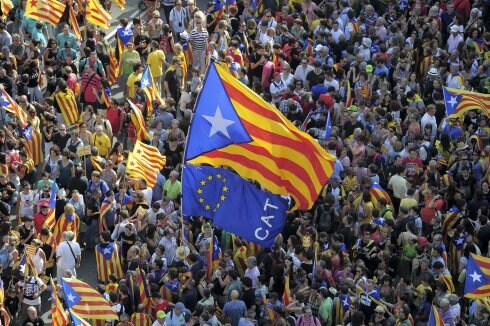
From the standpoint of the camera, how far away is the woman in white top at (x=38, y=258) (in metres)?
26.5

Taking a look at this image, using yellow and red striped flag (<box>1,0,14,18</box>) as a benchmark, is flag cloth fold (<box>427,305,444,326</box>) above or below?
below

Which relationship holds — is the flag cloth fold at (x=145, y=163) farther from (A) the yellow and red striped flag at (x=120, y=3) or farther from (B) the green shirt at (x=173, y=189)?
(A) the yellow and red striped flag at (x=120, y=3)

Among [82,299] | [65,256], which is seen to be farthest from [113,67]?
[82,299]

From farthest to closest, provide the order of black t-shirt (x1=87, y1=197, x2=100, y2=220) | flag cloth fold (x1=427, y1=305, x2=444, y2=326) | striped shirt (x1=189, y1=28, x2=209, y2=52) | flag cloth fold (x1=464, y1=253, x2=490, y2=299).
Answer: striped shirt (x1=189, y1=28, x2=209, y2=52)
black t-shirt (x1=87, y1=197, x2=100, y2=220)
flag cloth fold (x1=464, y1=253, x2=490, y2=299)
flag cloth fold (x1=427, y1=305, x2=444, y2=326)

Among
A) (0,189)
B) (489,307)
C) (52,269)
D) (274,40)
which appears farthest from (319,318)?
(274,40)

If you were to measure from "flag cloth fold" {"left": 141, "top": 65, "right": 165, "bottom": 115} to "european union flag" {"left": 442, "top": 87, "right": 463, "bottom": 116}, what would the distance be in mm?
5838

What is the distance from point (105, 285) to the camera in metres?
26.7

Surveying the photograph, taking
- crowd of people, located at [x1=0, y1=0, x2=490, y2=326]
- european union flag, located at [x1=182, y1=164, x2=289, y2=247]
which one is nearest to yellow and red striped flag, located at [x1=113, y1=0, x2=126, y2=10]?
crowd of people, located at [x1=0, y1=0, x2=490, y2=326]

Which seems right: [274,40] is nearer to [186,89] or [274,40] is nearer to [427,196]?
[186,89]

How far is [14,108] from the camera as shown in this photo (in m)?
29.7

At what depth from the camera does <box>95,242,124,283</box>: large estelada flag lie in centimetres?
2688

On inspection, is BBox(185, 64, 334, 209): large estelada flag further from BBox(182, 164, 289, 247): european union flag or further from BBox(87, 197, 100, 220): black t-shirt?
BBox(87, 197, 100, 220): black t-shirt

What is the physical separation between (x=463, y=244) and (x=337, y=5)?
9731 millimetres

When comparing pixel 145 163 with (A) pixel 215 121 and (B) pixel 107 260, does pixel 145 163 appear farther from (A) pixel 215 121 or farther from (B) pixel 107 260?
(A) pixel 215 121
